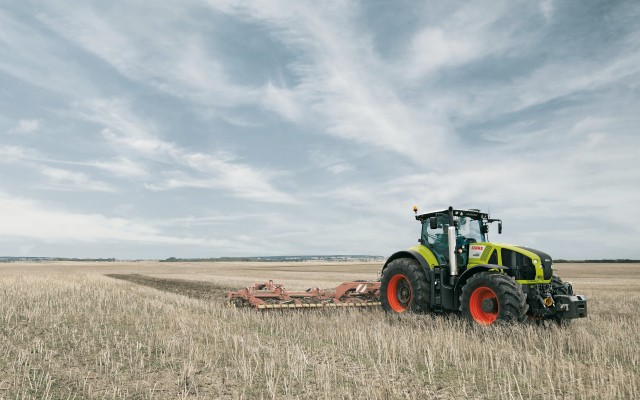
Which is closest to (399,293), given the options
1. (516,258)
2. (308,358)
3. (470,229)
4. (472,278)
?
(470,229)

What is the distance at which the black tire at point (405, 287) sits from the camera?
10.5m

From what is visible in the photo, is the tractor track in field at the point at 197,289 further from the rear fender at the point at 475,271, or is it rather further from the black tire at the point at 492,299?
the black tire at the point at 492,299

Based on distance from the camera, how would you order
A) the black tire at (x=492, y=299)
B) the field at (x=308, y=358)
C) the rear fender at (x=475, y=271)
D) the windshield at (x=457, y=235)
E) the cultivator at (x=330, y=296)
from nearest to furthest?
the field at (x=308, y=358), the black tire at (x=492, y=299), the rear fender at (x=475, y=271), the windshield at (x=457, y=235), the cultivator at (x=330, y=296)

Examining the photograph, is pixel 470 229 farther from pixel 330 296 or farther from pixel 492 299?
pixel 330 296

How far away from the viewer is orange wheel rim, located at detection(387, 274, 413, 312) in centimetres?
1120

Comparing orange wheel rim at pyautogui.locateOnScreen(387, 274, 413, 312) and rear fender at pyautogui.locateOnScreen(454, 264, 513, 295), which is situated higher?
rear fender at pyautogui.locateOnScreen(454, 264, 513, 295)

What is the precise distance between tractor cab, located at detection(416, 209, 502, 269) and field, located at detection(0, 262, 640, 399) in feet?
4.73

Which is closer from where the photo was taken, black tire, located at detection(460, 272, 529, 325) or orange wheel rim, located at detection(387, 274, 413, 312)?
black tire, located at detection(460, 272, 529, 325)

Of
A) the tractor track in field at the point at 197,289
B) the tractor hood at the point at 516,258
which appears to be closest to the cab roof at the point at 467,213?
the tractor hood at the point at 516,258

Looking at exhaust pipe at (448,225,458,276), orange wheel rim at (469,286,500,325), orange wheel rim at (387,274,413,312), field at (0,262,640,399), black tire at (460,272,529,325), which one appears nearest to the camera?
field at (0,262,640,399)

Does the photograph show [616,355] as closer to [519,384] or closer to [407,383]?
[519,384]

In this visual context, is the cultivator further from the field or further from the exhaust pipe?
the exhaust pipe

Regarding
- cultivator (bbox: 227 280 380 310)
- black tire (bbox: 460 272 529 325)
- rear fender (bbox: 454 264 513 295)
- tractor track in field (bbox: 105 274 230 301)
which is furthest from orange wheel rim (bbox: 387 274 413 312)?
tractor track in field (bbox: 105 274 230 301)

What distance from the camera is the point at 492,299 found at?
8.94m
